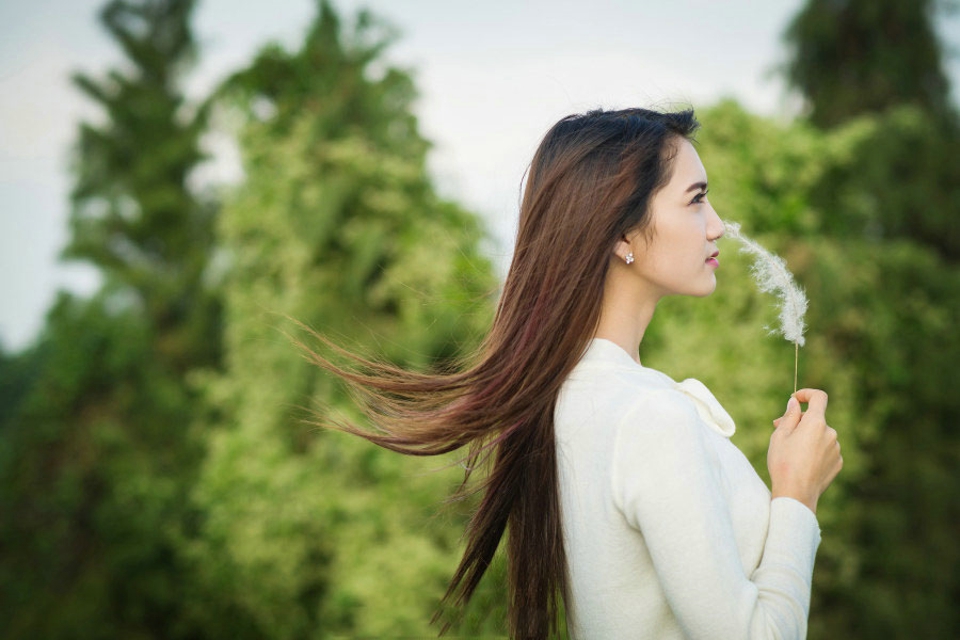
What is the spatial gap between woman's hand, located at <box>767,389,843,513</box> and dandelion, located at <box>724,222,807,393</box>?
0.22 meters

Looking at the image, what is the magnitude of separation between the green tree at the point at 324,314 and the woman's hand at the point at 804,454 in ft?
19.7

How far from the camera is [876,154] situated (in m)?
10.9

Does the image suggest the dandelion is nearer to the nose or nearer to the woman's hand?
the nose

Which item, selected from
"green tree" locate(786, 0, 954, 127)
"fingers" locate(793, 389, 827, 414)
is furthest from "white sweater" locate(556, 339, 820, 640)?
"green tree" locate(786, 0, 954, 127)

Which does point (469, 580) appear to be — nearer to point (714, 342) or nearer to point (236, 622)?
point (714, 342)

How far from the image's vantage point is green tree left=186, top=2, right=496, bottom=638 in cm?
789

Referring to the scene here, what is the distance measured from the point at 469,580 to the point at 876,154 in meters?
10.4

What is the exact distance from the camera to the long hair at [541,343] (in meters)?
1.50

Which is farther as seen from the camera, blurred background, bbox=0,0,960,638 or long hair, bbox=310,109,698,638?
blurred background, bbox=0,0,960,638

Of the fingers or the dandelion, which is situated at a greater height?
the dandelion

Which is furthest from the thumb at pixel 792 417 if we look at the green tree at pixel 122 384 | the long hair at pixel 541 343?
the green tree at pixel 122 384

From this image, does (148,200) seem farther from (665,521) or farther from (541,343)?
(665,521)

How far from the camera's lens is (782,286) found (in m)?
1.74

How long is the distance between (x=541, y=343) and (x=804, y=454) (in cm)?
41
